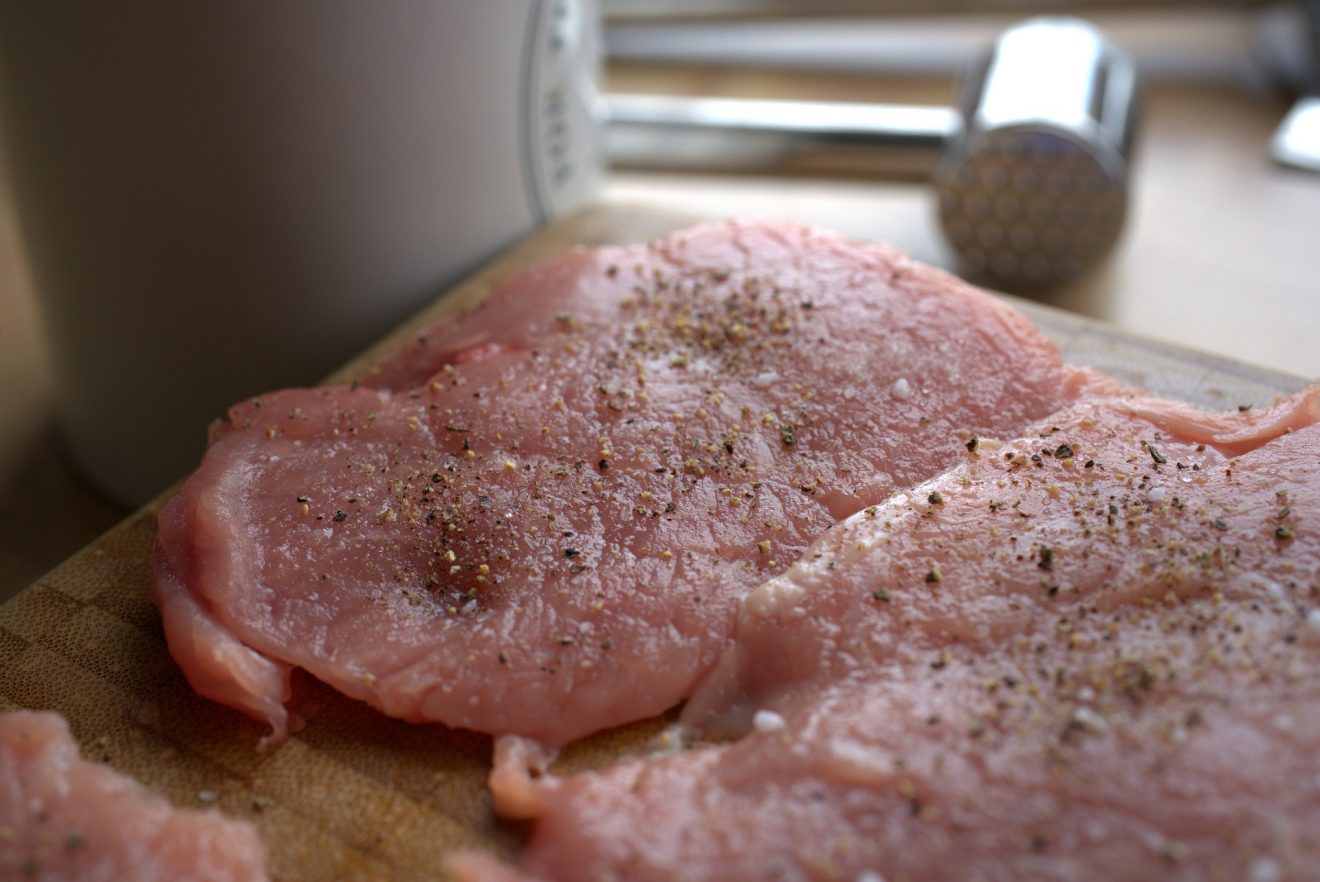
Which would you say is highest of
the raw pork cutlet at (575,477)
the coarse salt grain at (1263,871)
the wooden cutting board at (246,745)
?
the raw pork cutlet at (575,477)

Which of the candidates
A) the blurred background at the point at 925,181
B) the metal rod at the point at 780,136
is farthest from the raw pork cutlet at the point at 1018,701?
the metal rod at the point at 780,136

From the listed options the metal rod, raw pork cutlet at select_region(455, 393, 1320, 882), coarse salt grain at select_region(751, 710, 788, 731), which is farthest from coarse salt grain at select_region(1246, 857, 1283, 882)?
the metal rod

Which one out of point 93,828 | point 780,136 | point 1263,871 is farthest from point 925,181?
point 93,828

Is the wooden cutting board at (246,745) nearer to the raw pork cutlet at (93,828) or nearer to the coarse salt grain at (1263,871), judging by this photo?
the raw pork cutlet at (93,828)

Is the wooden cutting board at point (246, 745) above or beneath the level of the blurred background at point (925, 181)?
beneath

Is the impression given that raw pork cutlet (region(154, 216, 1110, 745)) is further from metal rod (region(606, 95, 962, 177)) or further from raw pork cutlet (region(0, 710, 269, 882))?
metal rod (region(606, 95, 962, 177))

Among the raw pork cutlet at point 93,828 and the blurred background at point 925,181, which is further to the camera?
the blurred background at point 925,181

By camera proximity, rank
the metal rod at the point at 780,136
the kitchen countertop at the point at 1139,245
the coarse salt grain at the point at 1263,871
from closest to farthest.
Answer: the coarse salt grain at the point at 1263,871 < the kitchen countertop at the point at 1139,245 < the metal rod at the point at 780,136

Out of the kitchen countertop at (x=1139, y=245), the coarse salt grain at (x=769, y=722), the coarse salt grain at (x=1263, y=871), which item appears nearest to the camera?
the coarse salt grain at (x=1263, y=871)
